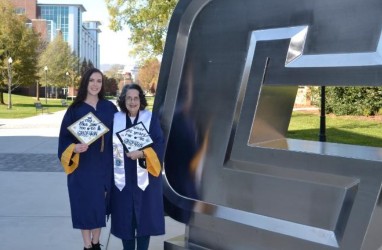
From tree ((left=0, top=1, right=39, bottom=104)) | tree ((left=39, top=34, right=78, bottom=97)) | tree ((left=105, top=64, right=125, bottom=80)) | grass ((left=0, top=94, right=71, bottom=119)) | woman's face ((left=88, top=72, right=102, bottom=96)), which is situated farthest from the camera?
tree ((left=105, top=64, right=125, bottom=80))

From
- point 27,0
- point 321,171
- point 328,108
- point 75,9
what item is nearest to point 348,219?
point 321,171

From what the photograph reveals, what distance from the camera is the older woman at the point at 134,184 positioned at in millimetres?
3574

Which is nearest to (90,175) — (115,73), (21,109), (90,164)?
(90,164)

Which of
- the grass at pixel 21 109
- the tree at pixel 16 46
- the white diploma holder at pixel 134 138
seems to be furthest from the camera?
the tree at pixel 16 46

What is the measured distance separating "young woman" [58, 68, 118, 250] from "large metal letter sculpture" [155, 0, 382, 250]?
592 mm

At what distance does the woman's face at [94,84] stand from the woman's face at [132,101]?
29 centimetres

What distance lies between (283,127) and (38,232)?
3031 millimetres

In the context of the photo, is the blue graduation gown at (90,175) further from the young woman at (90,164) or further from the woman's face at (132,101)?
the woman's face at (132,101)

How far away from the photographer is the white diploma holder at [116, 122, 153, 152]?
11.3 ft

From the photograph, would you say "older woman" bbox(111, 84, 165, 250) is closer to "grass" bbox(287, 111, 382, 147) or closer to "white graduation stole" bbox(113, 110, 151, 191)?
"white graduation stole" bbox(113, 110, 151, 191)

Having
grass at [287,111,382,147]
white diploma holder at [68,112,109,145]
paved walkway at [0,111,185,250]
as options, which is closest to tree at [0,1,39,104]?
grass at [287,111,382,147]

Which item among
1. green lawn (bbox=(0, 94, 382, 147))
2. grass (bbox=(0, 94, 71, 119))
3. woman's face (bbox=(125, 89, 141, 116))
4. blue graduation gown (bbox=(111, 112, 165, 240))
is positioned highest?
woman's face (bbox=(125, 89, 141, 116))

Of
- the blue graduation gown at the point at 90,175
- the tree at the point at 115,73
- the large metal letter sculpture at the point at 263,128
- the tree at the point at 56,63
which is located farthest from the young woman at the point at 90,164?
Result: the tree at the point at 115,73

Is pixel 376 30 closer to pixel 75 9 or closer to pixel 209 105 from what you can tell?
pixel 209 105
